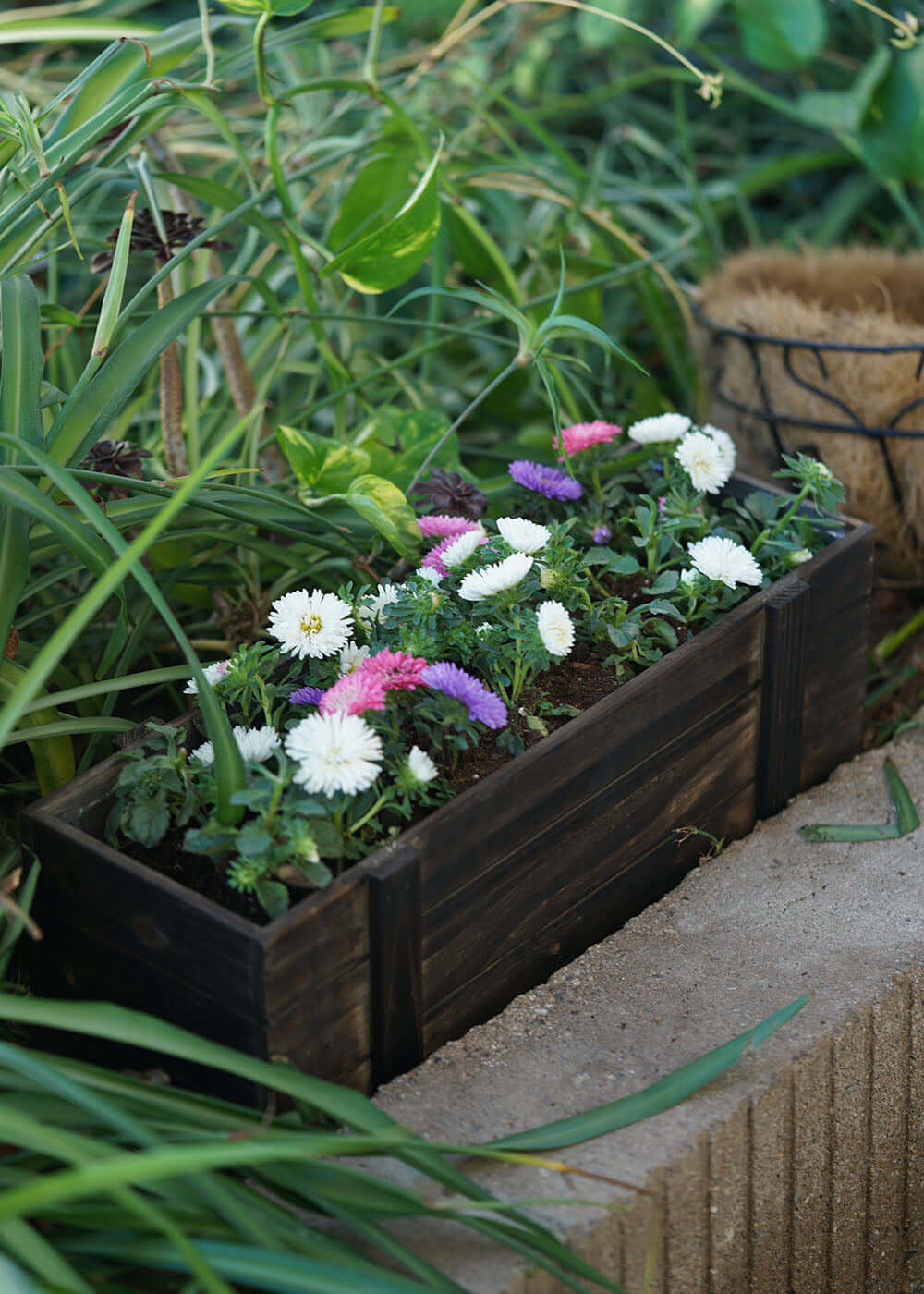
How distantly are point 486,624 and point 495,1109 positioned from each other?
308mm

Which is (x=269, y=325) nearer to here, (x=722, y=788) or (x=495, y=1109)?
(x=722, y=788)

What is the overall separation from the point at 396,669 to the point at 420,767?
2.9 inches

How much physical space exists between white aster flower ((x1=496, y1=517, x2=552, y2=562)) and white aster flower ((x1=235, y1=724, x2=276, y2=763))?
225 millimetres

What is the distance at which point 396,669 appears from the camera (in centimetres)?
81

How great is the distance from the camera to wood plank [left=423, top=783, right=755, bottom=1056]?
826 mm

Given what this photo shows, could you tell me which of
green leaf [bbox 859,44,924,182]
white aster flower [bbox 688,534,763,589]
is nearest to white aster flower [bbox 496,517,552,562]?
white aster flower [bbox 688,534,763,589]

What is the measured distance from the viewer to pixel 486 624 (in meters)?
0.88

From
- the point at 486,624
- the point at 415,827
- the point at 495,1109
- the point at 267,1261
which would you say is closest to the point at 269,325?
the point at 486,624

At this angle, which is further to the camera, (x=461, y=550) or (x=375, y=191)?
(x=375, y=191)

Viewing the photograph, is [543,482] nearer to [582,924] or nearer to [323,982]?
[582,924]

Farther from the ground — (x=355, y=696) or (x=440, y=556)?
(x=440, y=556)

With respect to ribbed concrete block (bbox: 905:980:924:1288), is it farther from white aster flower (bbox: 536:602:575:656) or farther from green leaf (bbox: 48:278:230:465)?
green leaf (bbox: 48:278:230:465)

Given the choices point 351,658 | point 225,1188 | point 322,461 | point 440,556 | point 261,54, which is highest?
point 261,54

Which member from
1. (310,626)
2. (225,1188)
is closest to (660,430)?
(310,626)
